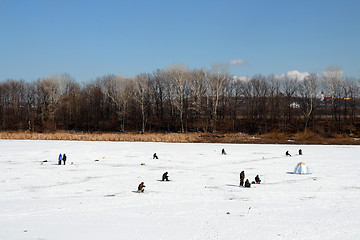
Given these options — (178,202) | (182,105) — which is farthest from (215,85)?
(178,202)

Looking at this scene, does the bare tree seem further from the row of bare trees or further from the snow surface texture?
the snow surface texture

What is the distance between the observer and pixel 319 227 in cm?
966

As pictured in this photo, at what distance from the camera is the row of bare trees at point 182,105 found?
57.1 meters

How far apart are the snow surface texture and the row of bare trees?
36139mm

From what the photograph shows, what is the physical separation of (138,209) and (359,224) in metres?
6.63

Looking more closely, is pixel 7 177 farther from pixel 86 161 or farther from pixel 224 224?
pixel 224 224

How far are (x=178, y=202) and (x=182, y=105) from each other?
46.1 m

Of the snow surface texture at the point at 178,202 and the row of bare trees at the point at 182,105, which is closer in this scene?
the snow surface texture at the point at 178,202

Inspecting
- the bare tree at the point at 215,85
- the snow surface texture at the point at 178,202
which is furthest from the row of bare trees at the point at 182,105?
the snow surface texture at the point at 178,202

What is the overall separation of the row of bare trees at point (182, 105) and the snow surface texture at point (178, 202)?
36.1 meters

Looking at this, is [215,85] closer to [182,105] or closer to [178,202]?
[182,105]

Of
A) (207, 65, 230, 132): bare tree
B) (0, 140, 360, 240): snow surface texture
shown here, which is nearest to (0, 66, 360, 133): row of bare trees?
(207, 65, 230, 132): bare tree

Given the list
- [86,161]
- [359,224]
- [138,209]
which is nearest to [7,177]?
[86,161]

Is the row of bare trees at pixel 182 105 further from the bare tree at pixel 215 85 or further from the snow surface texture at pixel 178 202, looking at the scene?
the snow surface texture at pixel 178 202
